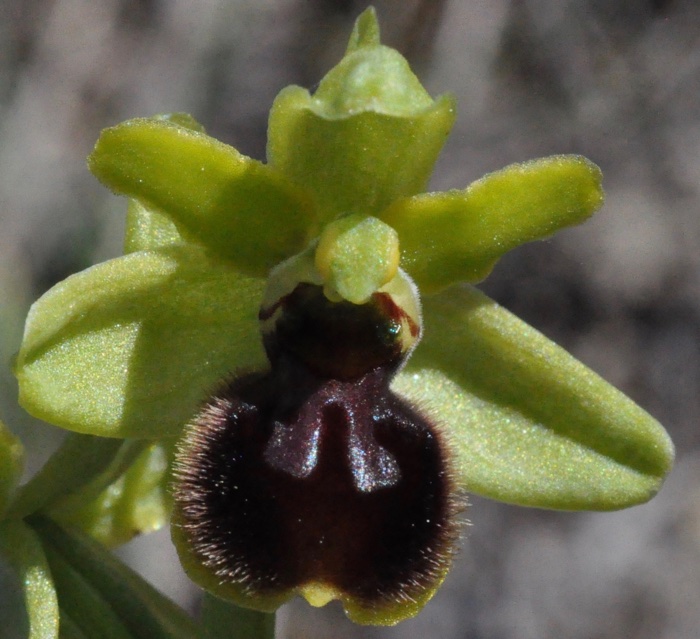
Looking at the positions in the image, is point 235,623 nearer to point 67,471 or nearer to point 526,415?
point 67,471

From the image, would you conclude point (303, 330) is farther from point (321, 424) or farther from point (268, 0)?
point (268, 0)

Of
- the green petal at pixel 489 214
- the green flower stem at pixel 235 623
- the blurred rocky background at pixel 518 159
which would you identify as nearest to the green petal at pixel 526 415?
the green petal at pixel 489 214

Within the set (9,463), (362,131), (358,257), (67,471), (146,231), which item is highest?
(362,131)

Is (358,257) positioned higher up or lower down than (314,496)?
higher up

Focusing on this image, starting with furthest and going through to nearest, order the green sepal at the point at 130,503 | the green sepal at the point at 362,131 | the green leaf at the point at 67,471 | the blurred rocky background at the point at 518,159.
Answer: the blurred rocky background at the point at 518,159
the green sepal at the point at 130,503
the green leaf at the point at 67,471
the green sepal at the point at 362,131

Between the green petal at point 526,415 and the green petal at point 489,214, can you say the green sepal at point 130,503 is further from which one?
the green petal at point 489,214

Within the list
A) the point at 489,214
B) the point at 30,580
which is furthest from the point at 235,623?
the point at 489,214
